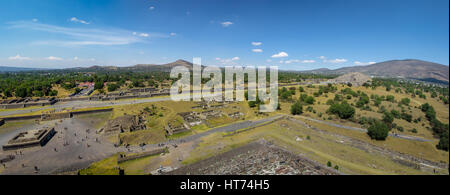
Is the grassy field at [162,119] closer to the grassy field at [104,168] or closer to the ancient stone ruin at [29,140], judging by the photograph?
the grassy field at [104,168]

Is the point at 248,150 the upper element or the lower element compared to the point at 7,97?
lower

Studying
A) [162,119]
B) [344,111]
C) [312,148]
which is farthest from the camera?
[162,119]

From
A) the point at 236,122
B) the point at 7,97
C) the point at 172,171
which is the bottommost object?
the point at 172,171

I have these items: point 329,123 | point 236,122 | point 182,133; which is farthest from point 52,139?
point 329,123

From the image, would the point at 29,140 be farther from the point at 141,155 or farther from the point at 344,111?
the point at 344,111

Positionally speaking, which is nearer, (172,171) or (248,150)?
(172,171)

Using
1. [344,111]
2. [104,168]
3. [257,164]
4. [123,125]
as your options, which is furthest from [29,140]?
[344,111]

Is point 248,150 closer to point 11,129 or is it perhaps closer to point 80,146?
point 80,146
